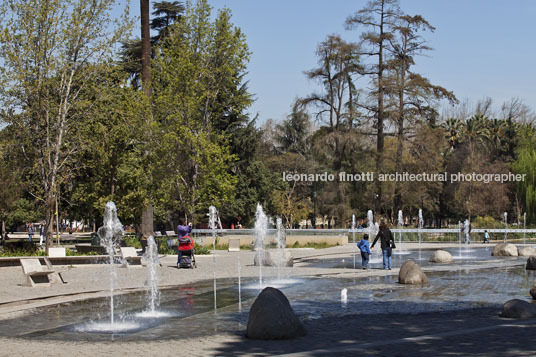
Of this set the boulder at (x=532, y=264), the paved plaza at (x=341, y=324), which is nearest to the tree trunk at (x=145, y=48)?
the paved plaza at (x=341, y=324)

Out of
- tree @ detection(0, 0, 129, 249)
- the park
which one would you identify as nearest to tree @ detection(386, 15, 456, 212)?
the park

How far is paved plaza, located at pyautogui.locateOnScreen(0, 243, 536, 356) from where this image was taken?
794 cm

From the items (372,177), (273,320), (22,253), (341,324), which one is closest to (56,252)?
(22,253)

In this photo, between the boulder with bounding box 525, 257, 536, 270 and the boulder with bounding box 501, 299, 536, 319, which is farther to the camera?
the boulder with bounding box 525, 257, 536, 270

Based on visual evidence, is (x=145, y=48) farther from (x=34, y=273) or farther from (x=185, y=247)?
(x=34, y=273)

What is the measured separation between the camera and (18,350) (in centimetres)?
823

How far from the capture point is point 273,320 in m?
8.66

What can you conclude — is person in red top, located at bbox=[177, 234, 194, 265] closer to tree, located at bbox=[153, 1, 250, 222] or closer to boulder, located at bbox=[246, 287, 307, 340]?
tree, located at bbox=[153, 1, 250, 222]

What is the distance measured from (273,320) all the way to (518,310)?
4.10m

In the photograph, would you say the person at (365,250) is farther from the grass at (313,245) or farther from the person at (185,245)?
the grass at (313,245)

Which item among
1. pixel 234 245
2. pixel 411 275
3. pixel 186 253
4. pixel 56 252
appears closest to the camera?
pixel 411 275

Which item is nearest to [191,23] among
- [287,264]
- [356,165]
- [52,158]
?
[52,158]

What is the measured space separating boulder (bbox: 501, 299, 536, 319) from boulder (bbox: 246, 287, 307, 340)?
11.8 feet

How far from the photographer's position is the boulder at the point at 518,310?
10.0 meters
